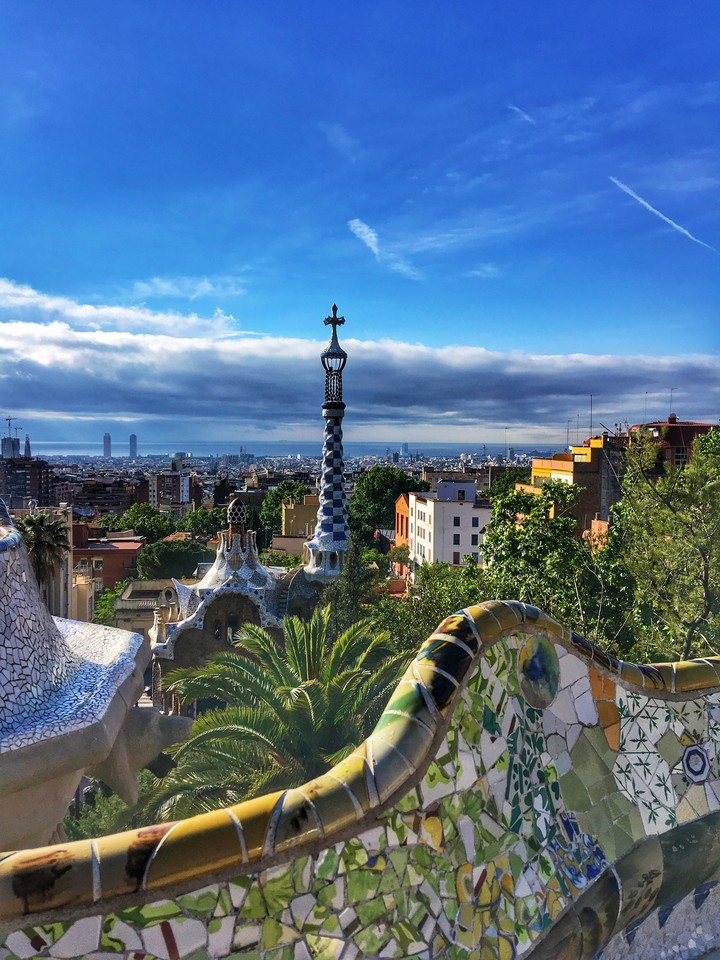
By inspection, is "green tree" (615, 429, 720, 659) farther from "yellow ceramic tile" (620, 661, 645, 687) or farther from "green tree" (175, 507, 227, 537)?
"green tree" (175, 507, 227, 537)

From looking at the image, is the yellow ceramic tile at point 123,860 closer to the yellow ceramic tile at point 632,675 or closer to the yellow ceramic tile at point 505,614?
the yellow ceramic tile at point 505,614

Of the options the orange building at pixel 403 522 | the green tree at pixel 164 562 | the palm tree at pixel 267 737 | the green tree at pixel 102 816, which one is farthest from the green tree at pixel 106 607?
the palm tree at pixel 267 737

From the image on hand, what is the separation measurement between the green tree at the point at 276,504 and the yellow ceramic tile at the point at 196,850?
52293mm

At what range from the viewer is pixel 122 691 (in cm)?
493

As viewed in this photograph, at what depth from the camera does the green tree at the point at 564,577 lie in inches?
488

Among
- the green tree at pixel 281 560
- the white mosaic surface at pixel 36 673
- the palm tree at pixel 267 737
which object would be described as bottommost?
the green tree at pixel 281 560

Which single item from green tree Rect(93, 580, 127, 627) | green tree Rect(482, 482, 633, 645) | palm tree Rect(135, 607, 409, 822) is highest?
green tree Rect(482, 482, 633, 645)

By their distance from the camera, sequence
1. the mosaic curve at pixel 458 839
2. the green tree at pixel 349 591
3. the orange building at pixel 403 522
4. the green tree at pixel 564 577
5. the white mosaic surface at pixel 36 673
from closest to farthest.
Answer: the mosaic curve at pixel 458 839 < the white mosaic surface at pixel 36 673 < the green tree at pixel 564 577 < the green tree at pixel 349 591 < the orange building at pixel 403 522

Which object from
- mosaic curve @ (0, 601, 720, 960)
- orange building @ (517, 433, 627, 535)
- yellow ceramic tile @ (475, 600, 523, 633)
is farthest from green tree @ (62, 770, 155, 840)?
orange building @ (517, 433, 627, 535)

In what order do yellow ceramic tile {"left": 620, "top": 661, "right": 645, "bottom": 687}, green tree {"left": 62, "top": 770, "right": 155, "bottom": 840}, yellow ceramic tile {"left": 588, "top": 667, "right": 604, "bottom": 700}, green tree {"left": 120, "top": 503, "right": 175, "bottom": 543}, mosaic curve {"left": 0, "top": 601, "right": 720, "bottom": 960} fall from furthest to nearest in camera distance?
green tree {"left": 120, "top": 503, "right": 175, "bottom": 543}
green tree {"left": 62, "top": 770, "right": 155, "bottom": 840}
yellow ceramic tile {"left": 620, "top": 661, "right": 645, "bottom": 687}
yellow ceramic tile {"left": 588, "top": 667, "right": 604, "bottom": 700}
mosaic curve {"left": 0, "top": 601, "right": 720, "bottom": 960}

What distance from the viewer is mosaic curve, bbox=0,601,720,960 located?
197cm

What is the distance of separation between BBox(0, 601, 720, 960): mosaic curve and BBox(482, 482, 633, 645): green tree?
8.58 m

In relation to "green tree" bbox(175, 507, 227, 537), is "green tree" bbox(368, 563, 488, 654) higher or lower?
higher

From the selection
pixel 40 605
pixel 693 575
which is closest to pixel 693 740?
pixel 40 605
